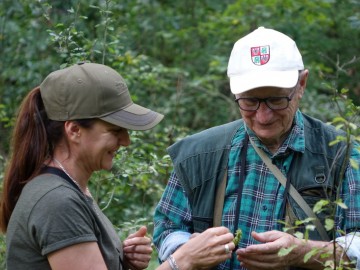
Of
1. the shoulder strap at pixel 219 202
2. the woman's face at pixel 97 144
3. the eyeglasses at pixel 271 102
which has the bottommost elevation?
the shoulder strap at pixel 219 202

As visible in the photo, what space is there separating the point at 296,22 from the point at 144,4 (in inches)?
59.7

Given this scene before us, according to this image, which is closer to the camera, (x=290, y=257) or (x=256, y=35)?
(x=290, y=257)

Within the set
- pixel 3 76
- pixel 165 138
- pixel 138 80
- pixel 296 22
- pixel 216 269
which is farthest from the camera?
pixel 296 22

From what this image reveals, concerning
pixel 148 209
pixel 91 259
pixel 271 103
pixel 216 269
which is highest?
pixel 271 103

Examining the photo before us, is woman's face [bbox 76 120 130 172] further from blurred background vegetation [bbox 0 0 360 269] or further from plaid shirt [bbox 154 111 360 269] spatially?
blurred background vegetation [bbox 0 0 360 269]

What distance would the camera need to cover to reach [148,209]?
237 inches

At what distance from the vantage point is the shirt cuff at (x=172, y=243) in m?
3.45

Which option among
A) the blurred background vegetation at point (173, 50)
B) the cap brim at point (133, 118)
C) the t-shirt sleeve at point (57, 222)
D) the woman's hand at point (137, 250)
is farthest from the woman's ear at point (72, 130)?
the blurred background vegetation at point (173, 50)

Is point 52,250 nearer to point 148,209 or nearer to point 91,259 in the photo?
point 91,259

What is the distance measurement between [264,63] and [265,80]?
0.11 metres

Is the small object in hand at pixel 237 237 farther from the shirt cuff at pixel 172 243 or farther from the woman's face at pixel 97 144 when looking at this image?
the woman's face at pixel 97 144

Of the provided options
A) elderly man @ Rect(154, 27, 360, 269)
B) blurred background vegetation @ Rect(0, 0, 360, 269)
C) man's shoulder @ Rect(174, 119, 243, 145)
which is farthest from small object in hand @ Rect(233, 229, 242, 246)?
blurred background vegetation @ Rect(0, 0, 360, 269)

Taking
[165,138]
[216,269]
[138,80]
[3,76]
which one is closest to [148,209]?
[165,138]

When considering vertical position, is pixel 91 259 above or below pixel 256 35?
below
